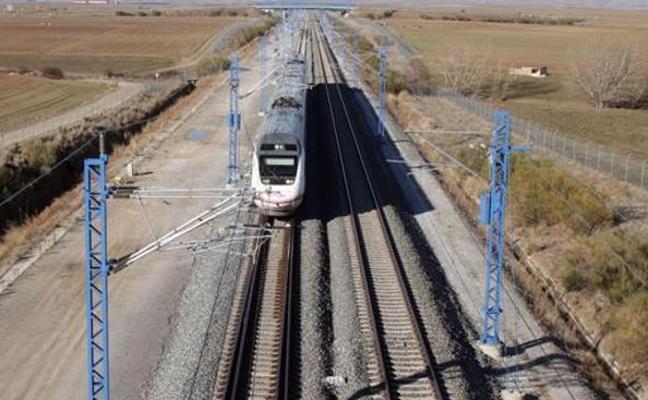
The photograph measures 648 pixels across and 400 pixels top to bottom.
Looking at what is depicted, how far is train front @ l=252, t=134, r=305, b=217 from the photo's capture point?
25.3 m

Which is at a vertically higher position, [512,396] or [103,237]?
[103,237]

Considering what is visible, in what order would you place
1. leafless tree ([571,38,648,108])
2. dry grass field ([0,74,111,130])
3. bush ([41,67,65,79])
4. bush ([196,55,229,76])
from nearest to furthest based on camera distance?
dry grass field ([0,74,111,130]) → leafless tree ([571,38,648,108]) → bush ([196,55,229,76]) → bush ([41,67,65,79])

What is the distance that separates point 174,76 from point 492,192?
68772mm

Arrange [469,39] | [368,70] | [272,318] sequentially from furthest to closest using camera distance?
[469,39] → [368,70] → [272,318]

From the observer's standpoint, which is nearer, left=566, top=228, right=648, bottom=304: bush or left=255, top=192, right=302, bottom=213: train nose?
left=566, top=228, right=648, bottom=304: bush

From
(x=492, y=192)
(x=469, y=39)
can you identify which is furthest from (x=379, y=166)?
(x=469, y=39)

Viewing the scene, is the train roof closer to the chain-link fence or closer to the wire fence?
the wire fence

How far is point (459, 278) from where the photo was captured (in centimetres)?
2322

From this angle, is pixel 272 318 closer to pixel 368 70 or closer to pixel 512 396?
pixel 512 396

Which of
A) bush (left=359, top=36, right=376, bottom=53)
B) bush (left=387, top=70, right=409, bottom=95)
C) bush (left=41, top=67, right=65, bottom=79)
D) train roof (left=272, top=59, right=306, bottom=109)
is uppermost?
train roof (left=272, top=59, right=306, bottom=109)

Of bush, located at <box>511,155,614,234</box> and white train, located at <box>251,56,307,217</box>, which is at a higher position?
white train, located at <box>251,56,307,217</box>

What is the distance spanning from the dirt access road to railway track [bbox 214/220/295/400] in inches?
67.8

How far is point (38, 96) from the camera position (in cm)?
6725

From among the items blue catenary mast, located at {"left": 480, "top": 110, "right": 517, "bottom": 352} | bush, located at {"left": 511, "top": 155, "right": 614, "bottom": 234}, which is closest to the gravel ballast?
blue catenary mast, located at {"left": 480, "top": 110, "right": 517, "bottom": 352}
